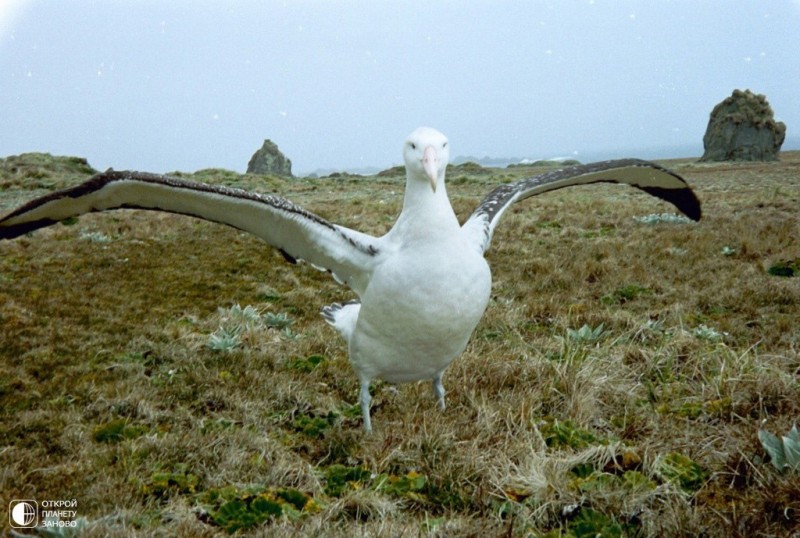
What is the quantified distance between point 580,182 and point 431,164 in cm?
234

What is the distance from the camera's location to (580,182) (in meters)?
5.56

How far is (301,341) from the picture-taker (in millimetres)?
5766

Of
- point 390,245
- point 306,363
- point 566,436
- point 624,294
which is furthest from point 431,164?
point 624,294

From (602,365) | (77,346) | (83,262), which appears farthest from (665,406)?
(83,262)

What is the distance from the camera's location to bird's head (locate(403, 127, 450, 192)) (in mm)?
3672

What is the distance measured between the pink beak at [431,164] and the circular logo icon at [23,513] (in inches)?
98.1

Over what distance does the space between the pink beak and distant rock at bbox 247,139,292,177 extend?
138 feet

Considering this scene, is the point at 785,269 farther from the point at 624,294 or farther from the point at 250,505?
the point at 250,505

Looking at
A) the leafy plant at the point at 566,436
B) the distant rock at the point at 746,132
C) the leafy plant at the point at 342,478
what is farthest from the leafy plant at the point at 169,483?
the distant rock at the point at 746,132

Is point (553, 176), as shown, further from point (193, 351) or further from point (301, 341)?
point (193, 351)

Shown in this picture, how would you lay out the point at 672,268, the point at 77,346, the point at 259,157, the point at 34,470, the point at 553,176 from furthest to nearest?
the point at 259,157 → the point at 672,268 → the point at 77,346 → the point at 553,176 → the point at 34,470

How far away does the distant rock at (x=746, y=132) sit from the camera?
4725cm

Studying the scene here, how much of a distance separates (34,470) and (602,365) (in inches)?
139

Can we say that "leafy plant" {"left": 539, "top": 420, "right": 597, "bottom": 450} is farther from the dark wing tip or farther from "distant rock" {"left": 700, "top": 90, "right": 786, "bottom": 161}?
"distant rock" {"left": 700, "top": 90, "right": 786, "bottom": 161}
